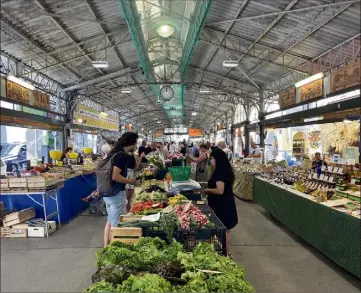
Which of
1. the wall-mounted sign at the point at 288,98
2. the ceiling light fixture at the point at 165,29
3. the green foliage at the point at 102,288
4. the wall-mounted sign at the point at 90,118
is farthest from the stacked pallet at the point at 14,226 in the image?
the wall-mounted sign at the point at 90,118

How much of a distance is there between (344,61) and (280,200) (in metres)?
4.18

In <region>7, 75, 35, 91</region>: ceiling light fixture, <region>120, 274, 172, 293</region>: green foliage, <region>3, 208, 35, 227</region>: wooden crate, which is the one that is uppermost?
<region>7, 75, 35, 91</region>: ceiling light fixture

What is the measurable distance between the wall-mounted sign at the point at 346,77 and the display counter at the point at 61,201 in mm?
5742

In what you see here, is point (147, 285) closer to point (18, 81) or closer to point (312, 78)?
point (312, 78)

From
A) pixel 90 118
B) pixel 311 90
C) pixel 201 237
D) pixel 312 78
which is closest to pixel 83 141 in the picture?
pixel 90 118

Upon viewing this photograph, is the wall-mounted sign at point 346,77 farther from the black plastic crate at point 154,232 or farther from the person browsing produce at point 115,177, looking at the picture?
the black plastic crate at point 154,232

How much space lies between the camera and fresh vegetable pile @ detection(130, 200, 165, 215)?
3.12 metres

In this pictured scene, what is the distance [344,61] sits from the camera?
298 inches

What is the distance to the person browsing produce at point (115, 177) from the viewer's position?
3590mm

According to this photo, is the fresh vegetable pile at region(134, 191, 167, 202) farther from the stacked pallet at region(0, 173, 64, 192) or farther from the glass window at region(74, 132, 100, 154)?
the glass window at region(74, 132, 100, 154)

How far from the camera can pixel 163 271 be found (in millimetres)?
1797

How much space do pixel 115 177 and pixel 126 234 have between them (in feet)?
4.07

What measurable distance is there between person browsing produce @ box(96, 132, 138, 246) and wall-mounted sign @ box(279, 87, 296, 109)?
19.8ft

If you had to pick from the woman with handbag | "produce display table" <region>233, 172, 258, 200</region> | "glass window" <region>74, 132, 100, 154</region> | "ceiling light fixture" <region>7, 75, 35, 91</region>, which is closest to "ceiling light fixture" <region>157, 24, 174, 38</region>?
the woman with handbag
